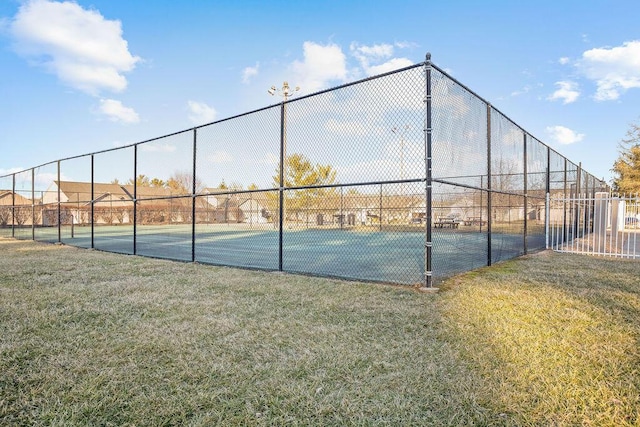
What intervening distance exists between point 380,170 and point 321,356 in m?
2.61

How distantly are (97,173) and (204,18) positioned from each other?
5.21m

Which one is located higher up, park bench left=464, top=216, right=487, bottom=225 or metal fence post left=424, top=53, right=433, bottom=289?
metal fence post left=424, top=53, right=433, bottom=289

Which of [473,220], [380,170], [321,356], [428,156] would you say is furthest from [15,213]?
[321,356]

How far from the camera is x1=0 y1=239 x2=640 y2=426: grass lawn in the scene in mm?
1343

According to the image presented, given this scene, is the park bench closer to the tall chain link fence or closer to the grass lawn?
the tall chain link fence

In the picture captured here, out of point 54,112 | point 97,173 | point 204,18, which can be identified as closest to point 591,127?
point 204,18

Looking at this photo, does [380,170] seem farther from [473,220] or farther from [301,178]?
[473,220]

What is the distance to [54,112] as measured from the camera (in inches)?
569

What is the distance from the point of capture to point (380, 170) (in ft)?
13.2

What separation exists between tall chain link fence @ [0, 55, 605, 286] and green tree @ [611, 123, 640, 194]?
1916cm

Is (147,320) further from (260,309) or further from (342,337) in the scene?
(342,337)

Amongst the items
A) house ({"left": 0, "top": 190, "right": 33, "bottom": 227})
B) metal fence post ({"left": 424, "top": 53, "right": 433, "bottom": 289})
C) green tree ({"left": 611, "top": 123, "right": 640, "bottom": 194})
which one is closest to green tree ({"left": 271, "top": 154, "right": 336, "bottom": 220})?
metal fence post ({"left": 424, "top": 53, "right": 433, "bottom": 289})

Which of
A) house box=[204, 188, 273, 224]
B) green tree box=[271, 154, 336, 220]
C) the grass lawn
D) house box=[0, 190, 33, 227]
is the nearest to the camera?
the grass lawn

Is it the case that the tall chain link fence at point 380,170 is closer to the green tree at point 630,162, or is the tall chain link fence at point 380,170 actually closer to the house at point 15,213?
the house at point 15,213
